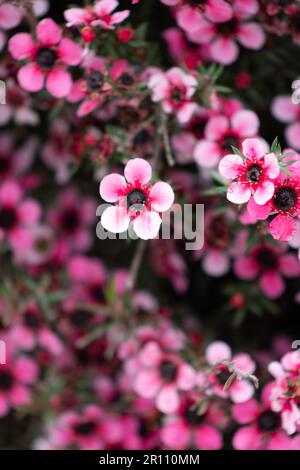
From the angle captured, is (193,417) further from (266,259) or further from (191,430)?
(266,259)

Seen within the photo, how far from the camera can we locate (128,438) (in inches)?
Result: 64.1

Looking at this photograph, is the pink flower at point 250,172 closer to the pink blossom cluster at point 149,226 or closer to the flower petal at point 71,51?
the pink blossom cluster at point 149,226

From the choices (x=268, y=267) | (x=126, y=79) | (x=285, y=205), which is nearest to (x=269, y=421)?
(x=268, y=267)

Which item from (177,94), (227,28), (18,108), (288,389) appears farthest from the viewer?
(18,108)

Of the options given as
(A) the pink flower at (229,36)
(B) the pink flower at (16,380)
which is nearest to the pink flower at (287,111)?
(A) the pink flower at (229,36)

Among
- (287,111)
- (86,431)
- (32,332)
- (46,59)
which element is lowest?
(86,431)

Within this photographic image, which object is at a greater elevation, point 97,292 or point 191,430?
point 97,292

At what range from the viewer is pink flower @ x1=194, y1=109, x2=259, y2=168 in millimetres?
1410

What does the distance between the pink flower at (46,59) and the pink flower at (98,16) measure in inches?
2.5

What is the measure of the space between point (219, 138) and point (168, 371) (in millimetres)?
489

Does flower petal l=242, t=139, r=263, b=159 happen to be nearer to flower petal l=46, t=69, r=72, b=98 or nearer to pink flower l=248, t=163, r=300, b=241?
pink flower l=248, t=163, r=300, b=241

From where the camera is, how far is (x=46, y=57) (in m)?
1.37

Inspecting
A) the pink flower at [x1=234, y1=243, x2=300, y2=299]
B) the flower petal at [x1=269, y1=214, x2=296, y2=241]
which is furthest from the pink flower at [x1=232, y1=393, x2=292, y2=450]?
the flower petal at [x1=269, y1=214, x2=296, y2=241]

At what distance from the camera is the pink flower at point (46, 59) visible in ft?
A: 4.43
